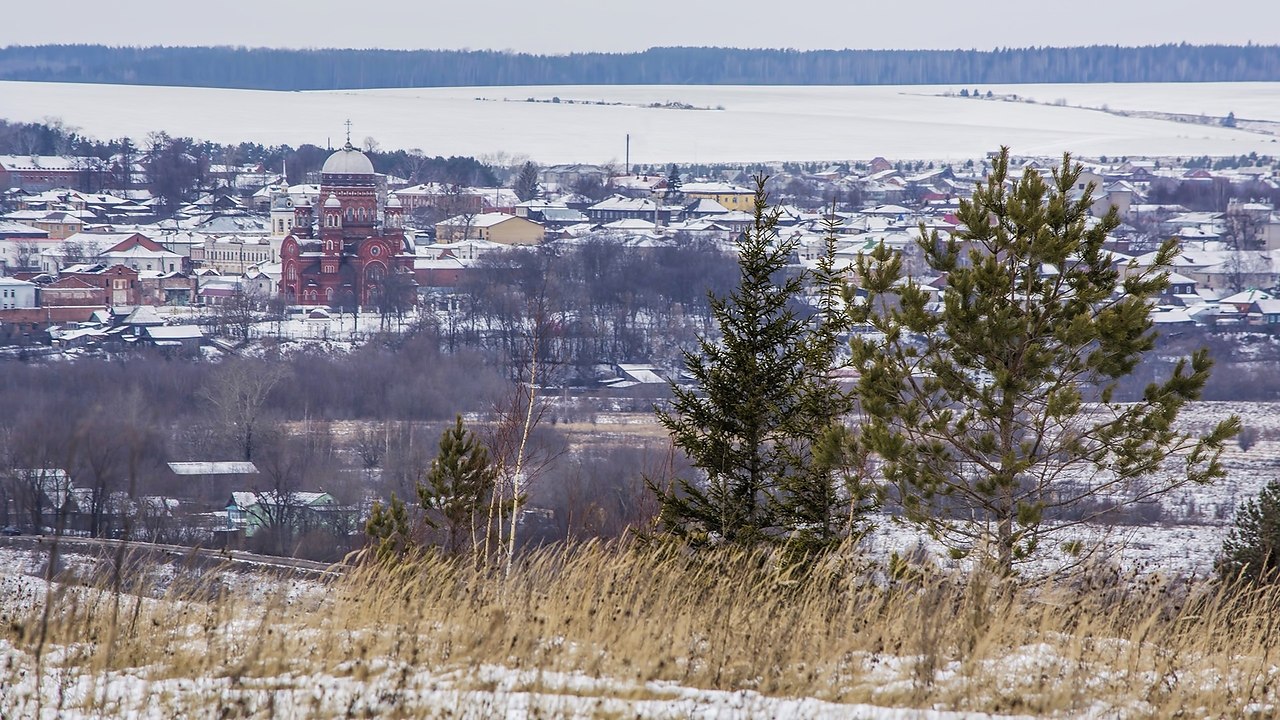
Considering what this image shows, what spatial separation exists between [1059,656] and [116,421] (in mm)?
30979

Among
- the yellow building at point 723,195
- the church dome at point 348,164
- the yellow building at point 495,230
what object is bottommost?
the yellow building at point 495,230

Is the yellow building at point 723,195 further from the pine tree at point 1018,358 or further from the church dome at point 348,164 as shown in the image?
the pine tree at point 1018,358

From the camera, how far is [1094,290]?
27.9ft

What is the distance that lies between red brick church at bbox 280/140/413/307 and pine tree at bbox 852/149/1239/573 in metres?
47.6

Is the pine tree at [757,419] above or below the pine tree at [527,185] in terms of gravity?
above

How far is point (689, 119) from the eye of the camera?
13038cm

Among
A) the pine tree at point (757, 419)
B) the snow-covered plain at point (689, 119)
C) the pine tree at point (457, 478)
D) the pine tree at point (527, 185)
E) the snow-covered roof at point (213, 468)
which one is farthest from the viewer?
the snow-covered plain at point (689, 119)

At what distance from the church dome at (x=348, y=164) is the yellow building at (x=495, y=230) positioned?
44.1 feet

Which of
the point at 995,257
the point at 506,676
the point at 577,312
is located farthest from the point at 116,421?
the point at 506,676

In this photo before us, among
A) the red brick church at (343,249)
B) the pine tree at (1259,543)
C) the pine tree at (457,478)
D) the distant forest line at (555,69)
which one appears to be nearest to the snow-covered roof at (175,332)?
the red brick church at (343,249)

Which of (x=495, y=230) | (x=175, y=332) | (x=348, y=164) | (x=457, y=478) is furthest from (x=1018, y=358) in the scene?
(x=495, y=230)

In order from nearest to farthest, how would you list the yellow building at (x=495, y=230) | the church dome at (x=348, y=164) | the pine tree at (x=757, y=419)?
the pine tree at (x=757, y=419) < the church dome at (x=348, y=164) < the yellow building at (x=495, y=230)

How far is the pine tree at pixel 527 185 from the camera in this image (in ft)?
305

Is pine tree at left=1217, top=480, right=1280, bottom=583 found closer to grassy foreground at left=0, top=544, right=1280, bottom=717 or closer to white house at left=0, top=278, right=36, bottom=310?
grassy foreground at left=0, top=544, right=1280, bottom=717
